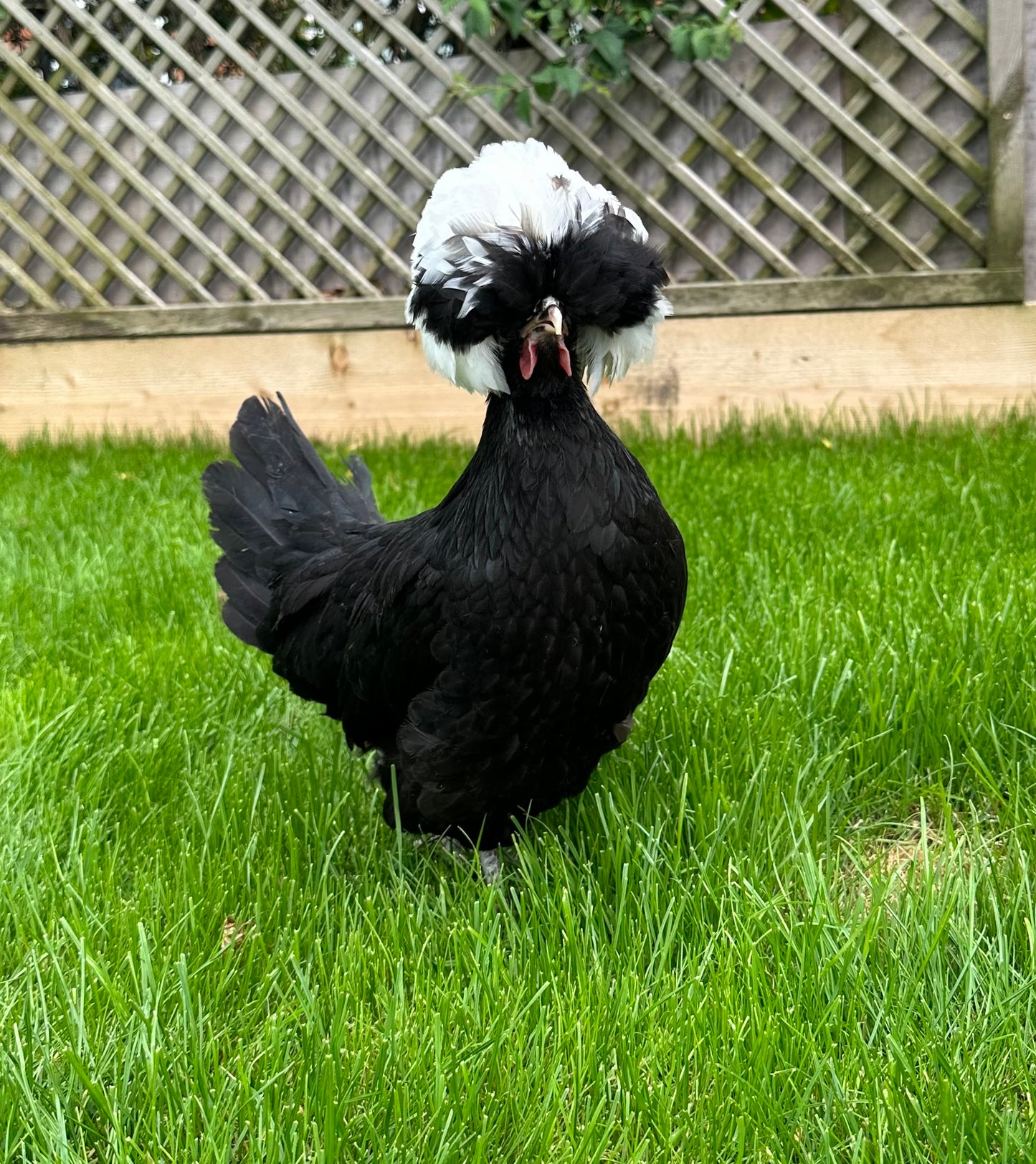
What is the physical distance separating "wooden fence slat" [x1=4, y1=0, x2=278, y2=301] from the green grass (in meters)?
3.11

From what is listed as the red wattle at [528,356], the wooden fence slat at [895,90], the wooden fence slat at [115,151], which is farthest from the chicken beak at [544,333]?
→ the wooden fence slat at [115,151]

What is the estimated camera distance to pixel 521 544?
171 centimetres

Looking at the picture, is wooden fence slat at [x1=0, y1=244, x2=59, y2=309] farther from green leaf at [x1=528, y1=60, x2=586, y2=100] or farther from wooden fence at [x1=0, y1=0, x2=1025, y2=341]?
green leaf at [x1=528, y1=60, x2=586, y2=100]

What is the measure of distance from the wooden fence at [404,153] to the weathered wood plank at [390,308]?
0.01 meters

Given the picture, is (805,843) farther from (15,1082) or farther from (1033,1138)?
(15,1082)

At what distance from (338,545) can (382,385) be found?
310 centimetres

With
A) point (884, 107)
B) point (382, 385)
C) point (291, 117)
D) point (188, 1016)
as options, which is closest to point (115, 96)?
point (291, 117)

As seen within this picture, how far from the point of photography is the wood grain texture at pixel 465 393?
4.68m

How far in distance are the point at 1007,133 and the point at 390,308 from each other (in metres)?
2.91

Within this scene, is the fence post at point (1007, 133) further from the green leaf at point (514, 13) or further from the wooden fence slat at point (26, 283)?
the wooden fence slat at point (26, 283)

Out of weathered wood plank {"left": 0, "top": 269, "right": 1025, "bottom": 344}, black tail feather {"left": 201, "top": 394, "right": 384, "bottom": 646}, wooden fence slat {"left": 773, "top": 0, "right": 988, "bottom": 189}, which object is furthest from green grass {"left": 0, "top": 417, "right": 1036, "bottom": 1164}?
wooden fence slat {"left": 773, "top": 0, "right": 988, "bottom": 189}

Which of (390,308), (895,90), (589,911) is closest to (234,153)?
(390,308)

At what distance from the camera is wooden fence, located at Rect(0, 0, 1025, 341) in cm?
473

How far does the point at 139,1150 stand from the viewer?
1.23m
